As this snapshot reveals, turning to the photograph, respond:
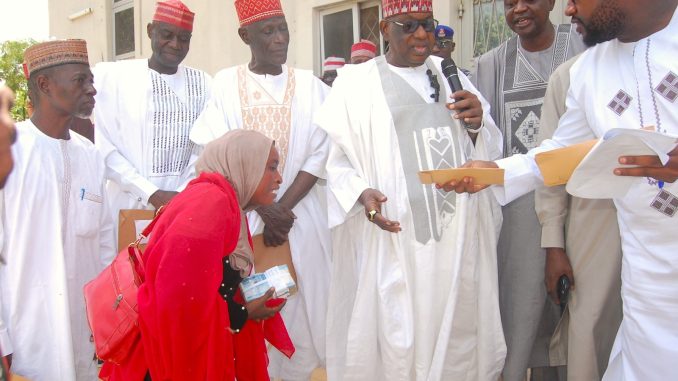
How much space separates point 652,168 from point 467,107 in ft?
3.94

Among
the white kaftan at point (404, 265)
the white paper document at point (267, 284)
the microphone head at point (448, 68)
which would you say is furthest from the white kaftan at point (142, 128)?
the microphone head at point (448, 68)

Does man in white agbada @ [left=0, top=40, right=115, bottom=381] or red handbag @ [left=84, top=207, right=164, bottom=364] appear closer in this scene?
red handbag @ [left=84, top=207, right=164, bottom=364]

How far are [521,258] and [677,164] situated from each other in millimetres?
1387

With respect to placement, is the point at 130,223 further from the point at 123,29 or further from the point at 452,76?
the point at 123,29

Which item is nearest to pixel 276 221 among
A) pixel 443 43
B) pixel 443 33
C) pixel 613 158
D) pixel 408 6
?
pixel 408 6

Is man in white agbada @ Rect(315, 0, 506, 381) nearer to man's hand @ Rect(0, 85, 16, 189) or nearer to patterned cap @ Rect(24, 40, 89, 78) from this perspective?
patterned cap @ Rect(24, 40, 89, 78)

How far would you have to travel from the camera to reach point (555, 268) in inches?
123

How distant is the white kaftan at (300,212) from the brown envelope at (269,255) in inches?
1.4

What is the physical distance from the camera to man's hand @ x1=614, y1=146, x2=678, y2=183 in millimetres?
2096

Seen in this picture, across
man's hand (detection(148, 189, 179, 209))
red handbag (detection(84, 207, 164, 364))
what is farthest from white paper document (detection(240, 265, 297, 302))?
man's hand (detection(148, 189, 179, 209))

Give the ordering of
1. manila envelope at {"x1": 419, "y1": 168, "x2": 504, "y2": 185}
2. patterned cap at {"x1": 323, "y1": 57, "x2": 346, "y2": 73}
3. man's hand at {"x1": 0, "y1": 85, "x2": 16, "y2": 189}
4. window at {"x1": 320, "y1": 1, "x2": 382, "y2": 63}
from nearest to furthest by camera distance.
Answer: man's hand at {"x1": 0, "y1": 85, "x2": 16, "y2": 189} < manila envelope at {"x1": 419, "y1": 168, "x2": 504, "y2": 185} < patterned cap at {"x1": 323, "y1": 57, "x2": 346, "y2": 73} < window at {"x1": 320, "y1": 1, "x2": 382, "y2": 63}

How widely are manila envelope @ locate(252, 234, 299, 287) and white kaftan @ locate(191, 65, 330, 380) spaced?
0.04m

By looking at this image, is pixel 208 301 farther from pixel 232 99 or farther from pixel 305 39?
pixel 305 39

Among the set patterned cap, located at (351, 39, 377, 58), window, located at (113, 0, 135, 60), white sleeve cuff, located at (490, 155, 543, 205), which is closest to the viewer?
white sleeve cuff, located at (490, 155, 543, 205)
